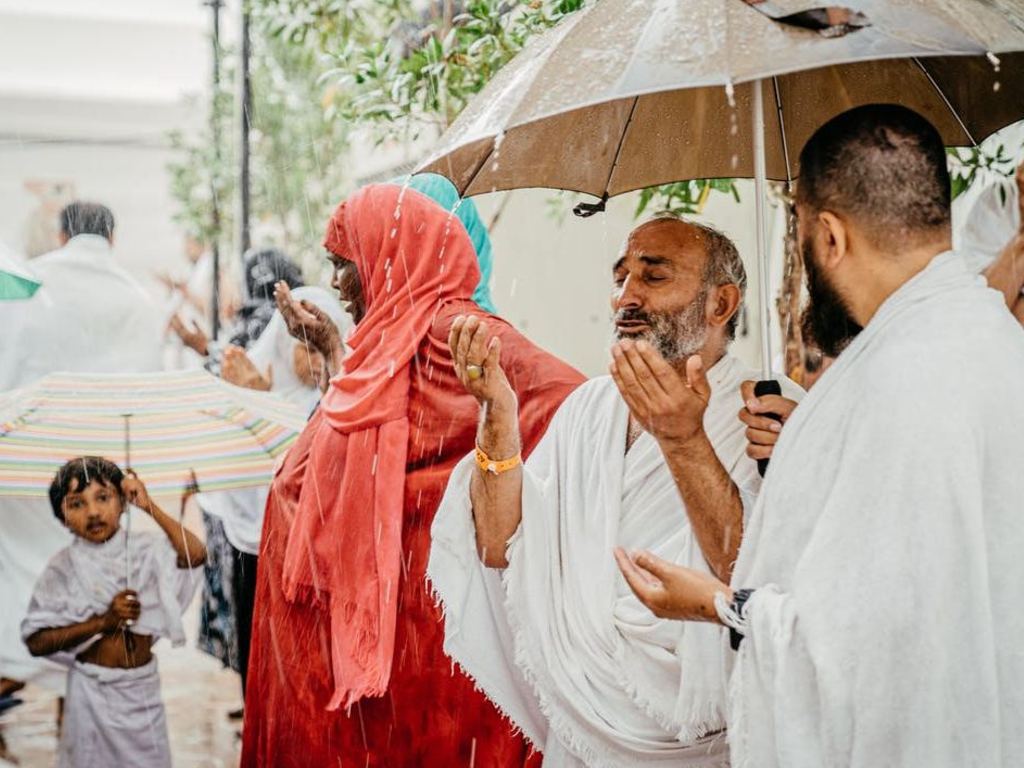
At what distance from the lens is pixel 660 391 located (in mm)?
2863

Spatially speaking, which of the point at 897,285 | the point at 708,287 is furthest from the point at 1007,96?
the point at 897,285

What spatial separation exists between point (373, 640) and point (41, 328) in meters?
3.69

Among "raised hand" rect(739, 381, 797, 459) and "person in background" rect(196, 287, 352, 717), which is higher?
"raised hand" rect(739, 381, 797, 459)

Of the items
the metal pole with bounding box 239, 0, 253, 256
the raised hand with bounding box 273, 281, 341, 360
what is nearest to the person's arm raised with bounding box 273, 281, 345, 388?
the raised hand with bounding box 273, 281, 341, 360

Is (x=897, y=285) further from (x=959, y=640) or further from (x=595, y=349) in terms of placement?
(x=595, y=349)

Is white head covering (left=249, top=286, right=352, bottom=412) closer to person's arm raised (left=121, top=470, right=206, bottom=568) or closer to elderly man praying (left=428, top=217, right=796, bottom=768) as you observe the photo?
person's arm raised (left=121, top=470, right=206, bottom=568)

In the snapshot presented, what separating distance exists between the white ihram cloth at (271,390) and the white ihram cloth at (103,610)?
2.23 feet

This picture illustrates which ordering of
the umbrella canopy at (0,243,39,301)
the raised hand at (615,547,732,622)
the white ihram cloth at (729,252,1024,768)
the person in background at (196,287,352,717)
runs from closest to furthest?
the white ihram cloth at (729,252,1024,768) < the raised hand at (615,547,732,622) < the umbrella canopy at (0,243,39,301) < the person in background at (196,287,352,717)

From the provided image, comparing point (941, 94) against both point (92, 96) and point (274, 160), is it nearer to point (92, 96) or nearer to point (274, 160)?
point (274, 160)

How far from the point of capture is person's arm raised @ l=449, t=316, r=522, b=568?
3088 mm

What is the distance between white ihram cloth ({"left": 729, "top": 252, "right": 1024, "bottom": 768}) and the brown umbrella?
49cm

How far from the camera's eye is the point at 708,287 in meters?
3.44

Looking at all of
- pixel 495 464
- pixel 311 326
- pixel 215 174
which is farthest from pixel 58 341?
pixel 215 174

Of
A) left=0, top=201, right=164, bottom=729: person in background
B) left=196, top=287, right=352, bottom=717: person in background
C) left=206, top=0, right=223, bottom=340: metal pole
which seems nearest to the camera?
left=196, top=287, right=352, bottom=717: person in background
